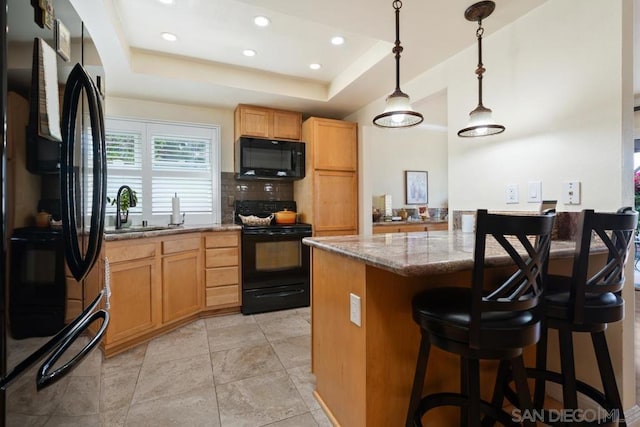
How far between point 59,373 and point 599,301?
5.96 feet

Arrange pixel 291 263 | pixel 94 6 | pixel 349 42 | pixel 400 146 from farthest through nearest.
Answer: pixel 400 146, pixel 291 263, pixel 349 42, pixel 94 6

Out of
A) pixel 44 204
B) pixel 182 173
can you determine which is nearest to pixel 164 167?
pixel 182 173

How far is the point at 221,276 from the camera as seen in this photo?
10.3 ft

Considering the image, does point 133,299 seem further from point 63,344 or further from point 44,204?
point 44,204

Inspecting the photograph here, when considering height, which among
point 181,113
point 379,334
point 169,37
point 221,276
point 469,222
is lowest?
point 221,276

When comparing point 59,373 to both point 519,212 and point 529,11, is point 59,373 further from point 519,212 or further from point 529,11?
point 529,11

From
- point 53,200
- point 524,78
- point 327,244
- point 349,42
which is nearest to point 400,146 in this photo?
point 349,42

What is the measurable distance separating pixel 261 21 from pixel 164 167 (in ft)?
6.67

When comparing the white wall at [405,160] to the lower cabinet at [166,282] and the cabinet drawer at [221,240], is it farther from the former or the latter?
the lower cabinet at [166,282]

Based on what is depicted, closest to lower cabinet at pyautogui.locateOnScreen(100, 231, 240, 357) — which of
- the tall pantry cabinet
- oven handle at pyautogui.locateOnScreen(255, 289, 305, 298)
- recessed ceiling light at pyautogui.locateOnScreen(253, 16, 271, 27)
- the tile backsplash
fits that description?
oven handle at pyautogui.locateOnScreen(255, 289, 305, 298)

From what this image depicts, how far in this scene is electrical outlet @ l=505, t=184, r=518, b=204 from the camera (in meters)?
2.00

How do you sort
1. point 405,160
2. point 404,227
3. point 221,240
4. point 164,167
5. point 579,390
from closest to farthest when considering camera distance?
point 579,390 → point 221,240 → point 164,167 → point 404,227 → point 405,160

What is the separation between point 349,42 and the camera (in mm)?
2545

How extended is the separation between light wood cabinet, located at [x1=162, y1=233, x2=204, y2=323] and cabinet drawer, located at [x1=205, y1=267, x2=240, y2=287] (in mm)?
87
